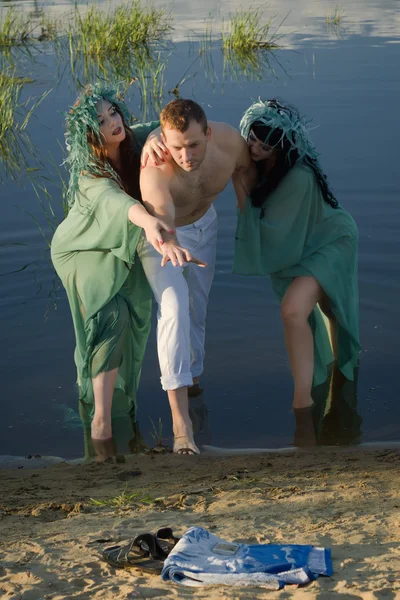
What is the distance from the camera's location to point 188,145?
4.73 metres

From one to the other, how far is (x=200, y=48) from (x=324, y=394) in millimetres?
10304

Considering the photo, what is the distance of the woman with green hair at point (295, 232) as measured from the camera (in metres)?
5.21

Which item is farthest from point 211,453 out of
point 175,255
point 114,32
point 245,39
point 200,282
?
point 114,32

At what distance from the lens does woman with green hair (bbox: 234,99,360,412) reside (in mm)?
5207

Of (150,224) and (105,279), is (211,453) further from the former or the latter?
(150,224)

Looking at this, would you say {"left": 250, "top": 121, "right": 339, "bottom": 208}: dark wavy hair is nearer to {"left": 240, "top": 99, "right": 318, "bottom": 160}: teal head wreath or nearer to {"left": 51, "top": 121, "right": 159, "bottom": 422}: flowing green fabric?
{"left": 240, "top": 99, "right": 318, "bottom": 160}: teal head wreath

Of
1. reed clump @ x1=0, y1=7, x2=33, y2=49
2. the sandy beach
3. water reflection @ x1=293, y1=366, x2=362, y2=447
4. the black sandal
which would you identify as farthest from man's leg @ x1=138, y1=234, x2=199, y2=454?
reed clump @ x1=0, y1=7, x2=33, y2=49

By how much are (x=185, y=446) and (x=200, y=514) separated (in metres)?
1.29

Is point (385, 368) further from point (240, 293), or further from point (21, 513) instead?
point (21, 513)

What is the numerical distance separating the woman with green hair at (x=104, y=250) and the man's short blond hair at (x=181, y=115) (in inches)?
15.5

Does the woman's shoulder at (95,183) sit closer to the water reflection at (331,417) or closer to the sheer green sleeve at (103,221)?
the sheer green sleeve at (103,221)

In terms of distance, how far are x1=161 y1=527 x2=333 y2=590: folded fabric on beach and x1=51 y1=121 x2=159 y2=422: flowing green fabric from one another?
80.9 inches

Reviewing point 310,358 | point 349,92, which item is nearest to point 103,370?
point 310,358

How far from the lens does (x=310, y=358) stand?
5465 mm
